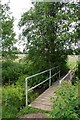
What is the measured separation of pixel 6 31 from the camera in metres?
6.30

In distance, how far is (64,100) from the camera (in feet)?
9.11

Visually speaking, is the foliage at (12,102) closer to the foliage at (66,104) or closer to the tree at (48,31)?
the foliage at (66,104)

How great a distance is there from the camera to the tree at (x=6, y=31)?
630cm

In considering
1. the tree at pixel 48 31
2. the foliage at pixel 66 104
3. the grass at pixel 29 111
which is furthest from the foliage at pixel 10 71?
the foliage at pixel 66 104

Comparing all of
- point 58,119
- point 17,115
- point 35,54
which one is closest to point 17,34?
point 35,54

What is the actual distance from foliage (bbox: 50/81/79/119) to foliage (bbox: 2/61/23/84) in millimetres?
3675

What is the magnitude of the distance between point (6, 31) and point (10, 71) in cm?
122

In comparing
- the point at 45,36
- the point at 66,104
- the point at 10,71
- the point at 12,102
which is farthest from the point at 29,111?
the point at 10,71

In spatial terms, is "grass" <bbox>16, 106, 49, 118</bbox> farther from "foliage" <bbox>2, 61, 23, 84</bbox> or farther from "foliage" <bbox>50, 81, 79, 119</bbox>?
"foliage" <bbox>2, 61, 23, 84</bbox>

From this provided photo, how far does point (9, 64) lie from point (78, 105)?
4213mm

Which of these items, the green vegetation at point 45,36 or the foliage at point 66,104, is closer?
the foliage at point 66,104

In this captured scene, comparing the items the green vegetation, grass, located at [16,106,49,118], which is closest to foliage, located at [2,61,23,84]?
the green vegetation

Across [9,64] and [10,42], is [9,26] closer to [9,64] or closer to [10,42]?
[10,42]

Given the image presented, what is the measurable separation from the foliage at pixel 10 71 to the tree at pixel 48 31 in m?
0.97
